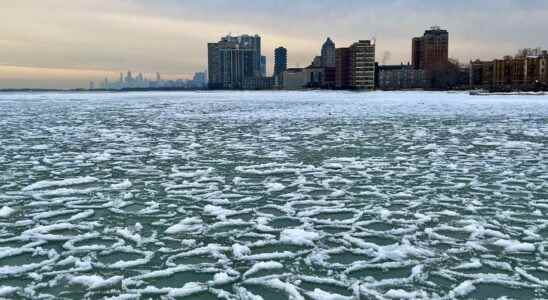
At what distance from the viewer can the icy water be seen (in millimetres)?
5715

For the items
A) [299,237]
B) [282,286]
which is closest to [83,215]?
[299,237]

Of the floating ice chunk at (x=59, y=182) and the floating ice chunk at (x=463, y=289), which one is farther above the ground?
the floating ice chunk at (x=59, y=182)

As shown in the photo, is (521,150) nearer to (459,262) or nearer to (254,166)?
(254,166)

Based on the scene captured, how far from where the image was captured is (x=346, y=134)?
858 inches

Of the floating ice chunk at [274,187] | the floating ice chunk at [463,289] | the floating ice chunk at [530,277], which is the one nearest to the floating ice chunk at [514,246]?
the floating ice chunk at [530,277]

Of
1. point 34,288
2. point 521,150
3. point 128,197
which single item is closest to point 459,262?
point 34,288

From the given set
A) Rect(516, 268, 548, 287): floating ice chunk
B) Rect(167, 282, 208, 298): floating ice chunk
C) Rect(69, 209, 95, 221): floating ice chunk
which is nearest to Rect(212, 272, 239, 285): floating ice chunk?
Rect(167, 282, 208, 298): floating ice chunk

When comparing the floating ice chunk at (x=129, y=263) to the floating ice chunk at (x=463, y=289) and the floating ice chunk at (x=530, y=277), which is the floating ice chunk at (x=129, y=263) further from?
Answer: the floating ice chunk at (x=530, y=277)

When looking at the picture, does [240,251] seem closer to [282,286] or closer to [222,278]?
[222,278]

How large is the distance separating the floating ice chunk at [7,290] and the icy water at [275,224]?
33mm

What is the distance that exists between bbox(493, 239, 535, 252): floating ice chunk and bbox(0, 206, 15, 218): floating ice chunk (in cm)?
728

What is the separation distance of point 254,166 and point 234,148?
383 centimetres

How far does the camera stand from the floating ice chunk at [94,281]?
560cm

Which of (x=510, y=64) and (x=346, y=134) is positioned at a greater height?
(x=510, y=64)
